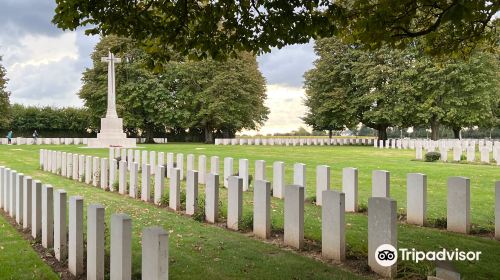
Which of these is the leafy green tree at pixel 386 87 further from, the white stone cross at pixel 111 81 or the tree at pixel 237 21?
the tree at pixel 237 21

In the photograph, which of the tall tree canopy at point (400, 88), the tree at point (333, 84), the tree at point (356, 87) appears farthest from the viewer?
the tree at point (333, 84)

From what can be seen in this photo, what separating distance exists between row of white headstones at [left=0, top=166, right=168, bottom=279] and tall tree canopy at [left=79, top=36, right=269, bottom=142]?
3925 cm

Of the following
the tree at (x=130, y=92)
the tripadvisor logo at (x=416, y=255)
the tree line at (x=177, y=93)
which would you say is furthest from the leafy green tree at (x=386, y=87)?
the tripadvisor logo at (x=416, y=255)

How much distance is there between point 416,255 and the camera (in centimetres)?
559

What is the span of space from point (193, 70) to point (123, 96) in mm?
7638

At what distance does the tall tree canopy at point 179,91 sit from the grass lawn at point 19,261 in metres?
39.9

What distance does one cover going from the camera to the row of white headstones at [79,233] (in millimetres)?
3703

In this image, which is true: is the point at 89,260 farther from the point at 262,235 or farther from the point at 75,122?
the point at 75,122

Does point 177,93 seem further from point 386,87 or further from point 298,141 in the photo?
point 386,87

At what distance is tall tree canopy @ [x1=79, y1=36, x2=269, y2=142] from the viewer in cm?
4784

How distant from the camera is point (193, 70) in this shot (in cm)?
4881

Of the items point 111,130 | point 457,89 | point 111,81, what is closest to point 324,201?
point 111,81

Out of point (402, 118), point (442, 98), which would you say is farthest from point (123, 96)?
point (442, 98)

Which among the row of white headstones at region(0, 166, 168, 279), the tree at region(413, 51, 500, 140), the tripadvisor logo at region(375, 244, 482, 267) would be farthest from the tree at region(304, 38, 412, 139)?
the row of white headstones at region(0, 166, 168, 279)
